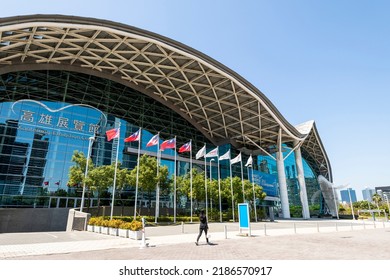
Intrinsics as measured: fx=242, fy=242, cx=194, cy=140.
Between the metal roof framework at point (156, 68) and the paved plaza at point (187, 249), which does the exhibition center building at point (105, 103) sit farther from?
the paved plaza at point (187, 249)

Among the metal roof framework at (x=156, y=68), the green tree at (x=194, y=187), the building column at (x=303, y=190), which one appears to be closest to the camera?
the metal roof framework at (x=156, y=68)

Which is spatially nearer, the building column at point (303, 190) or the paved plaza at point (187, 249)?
the paved plaza at point (187, 249)

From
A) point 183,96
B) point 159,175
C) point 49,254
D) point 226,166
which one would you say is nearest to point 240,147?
point 226,166

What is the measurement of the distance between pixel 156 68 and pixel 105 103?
1007 cm

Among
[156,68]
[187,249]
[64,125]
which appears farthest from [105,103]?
[187,249]

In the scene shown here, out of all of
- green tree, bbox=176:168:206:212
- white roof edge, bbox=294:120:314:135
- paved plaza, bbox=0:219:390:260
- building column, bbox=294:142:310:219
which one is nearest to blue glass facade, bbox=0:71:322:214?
green tree, bbox=176:168:206:212

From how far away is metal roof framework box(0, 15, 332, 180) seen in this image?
91.9ft

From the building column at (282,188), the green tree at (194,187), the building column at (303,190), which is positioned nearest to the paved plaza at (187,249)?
the green tree at (194,187)

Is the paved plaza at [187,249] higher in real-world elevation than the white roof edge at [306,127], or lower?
lower

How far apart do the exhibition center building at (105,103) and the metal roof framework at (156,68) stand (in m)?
0.14

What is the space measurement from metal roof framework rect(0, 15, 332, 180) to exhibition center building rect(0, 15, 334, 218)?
0.14 metres

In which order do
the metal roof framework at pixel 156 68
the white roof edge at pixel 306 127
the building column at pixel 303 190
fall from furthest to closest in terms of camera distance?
the white roof edge at pixel 306 127
the building column at pixel 303 190
the metal roof framework at pixel 156 68

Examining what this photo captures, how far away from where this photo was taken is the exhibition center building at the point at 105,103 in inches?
1158
